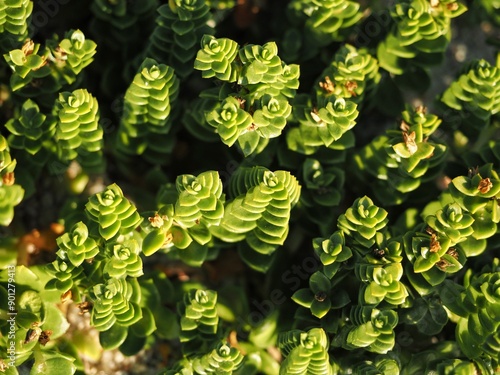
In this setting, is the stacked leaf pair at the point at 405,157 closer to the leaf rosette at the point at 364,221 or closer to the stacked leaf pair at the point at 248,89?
the leaf rosette at the point at 364,221

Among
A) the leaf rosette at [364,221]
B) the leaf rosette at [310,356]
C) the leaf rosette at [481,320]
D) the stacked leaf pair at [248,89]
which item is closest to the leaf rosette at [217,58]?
the stacked leaf pair at [248,89]

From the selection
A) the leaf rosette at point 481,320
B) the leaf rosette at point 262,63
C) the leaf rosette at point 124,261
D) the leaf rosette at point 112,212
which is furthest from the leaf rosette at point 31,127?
the leaf rosette at point 481,320

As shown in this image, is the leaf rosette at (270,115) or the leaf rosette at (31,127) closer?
the leaf rosette at (270,115)

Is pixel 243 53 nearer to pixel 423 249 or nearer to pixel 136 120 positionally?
pixel 136 120

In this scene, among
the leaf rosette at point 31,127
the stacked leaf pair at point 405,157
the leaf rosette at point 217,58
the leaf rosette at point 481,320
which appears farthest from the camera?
the leaf rosette at point 31,127

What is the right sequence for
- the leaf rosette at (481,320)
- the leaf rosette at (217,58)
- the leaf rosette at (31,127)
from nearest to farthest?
the leaf rosette at (481,320) → the leaf rosette at (217,58) → the leaf rosette at (31,127)

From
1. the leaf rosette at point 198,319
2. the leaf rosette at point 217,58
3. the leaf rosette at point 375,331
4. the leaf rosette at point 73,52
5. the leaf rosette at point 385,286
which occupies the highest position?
the leaf rosette at point 217,58

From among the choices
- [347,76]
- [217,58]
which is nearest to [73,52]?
[217,58]

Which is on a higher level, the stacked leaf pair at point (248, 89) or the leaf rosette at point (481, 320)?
the stacked leaf pair at point (248, 89)

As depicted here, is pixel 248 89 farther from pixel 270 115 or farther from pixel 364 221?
pixel 364 221

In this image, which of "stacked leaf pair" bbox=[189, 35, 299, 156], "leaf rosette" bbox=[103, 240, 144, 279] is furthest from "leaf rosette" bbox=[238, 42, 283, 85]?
"leaf rosette" bbox=[103, 240, 144, 279]
